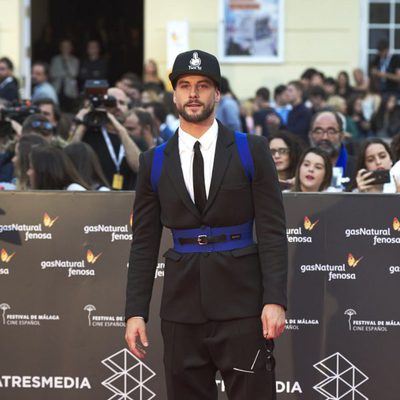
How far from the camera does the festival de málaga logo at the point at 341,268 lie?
6777mm

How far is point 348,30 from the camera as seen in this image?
17.9 m

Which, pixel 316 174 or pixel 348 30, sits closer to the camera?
pixel 316 174

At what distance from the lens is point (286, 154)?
30.3 feet

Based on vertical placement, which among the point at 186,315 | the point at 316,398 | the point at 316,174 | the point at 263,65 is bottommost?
the point at 316,398

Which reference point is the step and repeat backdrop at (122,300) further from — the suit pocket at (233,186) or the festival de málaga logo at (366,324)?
the suit pocket at (233,186)

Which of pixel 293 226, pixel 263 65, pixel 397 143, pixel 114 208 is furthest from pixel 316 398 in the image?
pixel 263 65

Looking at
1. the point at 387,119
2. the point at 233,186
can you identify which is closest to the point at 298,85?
the point at 387,119

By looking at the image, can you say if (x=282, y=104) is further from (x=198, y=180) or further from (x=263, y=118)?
(x=198, y=180)

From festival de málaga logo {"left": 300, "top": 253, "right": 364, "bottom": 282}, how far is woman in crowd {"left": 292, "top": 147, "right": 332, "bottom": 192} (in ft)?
5.19

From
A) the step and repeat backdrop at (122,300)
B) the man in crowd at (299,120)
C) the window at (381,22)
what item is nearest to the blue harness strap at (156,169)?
the step and repeat backdrop at (122,300)

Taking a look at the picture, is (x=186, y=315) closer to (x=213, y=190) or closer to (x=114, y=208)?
(x=213, y=190)

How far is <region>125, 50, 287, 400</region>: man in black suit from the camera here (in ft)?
17.5

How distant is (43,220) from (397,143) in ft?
11.5

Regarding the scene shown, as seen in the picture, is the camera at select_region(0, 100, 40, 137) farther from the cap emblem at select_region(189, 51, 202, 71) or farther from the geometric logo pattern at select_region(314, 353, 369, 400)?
the cap emblem at select_region(189, 51, 202, 71)
